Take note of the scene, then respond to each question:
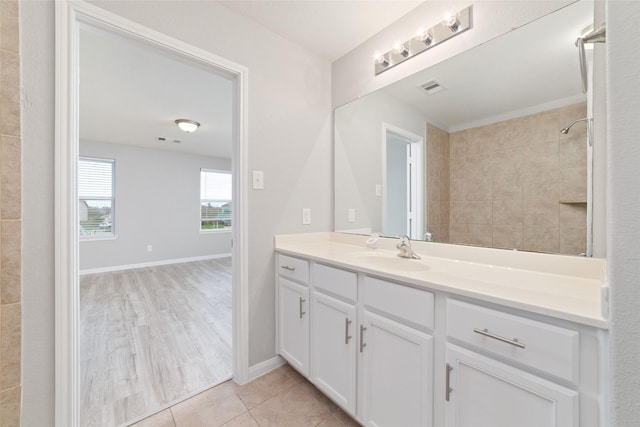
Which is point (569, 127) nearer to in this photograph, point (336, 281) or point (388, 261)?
point (388, 261)

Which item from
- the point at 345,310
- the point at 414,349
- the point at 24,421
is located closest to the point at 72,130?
the point at 24,421

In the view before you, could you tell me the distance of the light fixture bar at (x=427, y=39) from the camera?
1379 mm

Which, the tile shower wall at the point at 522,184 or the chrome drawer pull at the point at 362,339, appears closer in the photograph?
the tile shower wall at the point at 522,184

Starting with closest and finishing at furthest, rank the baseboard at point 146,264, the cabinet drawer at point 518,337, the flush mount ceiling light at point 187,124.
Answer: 1. the cabinet drawer at point 518,337
2. the flush mount ceiling light at point 187,124
3. the baseboard at point 146,264

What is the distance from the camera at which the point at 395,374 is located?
1082 mm

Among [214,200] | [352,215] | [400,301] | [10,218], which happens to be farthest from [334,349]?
[214,200]

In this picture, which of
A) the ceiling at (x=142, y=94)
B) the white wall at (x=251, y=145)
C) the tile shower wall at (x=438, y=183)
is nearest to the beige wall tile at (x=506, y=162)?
the tile shower wall at (x=438, y=183)

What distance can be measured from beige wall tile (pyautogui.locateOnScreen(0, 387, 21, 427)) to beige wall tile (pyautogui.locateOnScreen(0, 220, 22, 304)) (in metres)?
0.35

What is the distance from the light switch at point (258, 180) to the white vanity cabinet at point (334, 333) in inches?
26.6

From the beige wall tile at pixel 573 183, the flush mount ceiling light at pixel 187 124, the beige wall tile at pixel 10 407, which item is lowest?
the beige wall tile at pixel 10 407

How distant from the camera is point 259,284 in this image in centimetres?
175

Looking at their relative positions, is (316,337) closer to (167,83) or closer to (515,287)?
(515,287)

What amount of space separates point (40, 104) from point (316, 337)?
1.68 meters

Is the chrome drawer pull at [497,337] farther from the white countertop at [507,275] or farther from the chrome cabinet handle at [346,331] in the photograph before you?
the chrome cabinet handle at [346,331]
